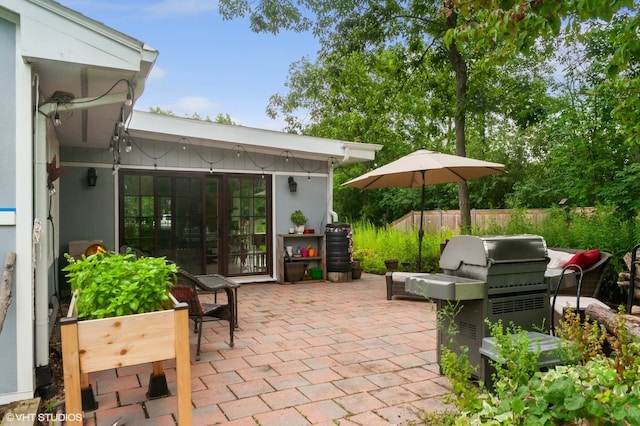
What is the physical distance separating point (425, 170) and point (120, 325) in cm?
458

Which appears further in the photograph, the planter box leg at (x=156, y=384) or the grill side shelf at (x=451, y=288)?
the planter box leg at (x=156, y=384)

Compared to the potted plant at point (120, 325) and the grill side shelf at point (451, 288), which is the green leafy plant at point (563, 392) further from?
the potted plant at point (120, 325)

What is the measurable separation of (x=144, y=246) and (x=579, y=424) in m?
6.13

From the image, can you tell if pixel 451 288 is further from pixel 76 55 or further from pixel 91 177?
pixel 91 177

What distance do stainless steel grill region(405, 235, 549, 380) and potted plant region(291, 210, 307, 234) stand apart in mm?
4787

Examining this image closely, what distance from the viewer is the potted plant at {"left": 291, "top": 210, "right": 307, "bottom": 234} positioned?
7.58m

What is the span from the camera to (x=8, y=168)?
2670 millimetres

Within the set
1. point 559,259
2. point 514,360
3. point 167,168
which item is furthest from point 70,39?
point 559,259

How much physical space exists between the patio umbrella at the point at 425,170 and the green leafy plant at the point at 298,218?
108cm

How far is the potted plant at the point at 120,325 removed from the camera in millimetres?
1953

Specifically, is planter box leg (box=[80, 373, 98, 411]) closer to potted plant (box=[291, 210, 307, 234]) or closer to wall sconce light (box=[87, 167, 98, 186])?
wall sconce light (box=[87, 167, 98, 186])

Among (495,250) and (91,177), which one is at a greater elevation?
(91,177)

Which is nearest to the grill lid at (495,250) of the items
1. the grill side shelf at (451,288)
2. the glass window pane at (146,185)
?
the grill side shelf at (451,288)

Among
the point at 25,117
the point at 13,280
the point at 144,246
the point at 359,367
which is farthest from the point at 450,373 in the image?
the point at 144,246
